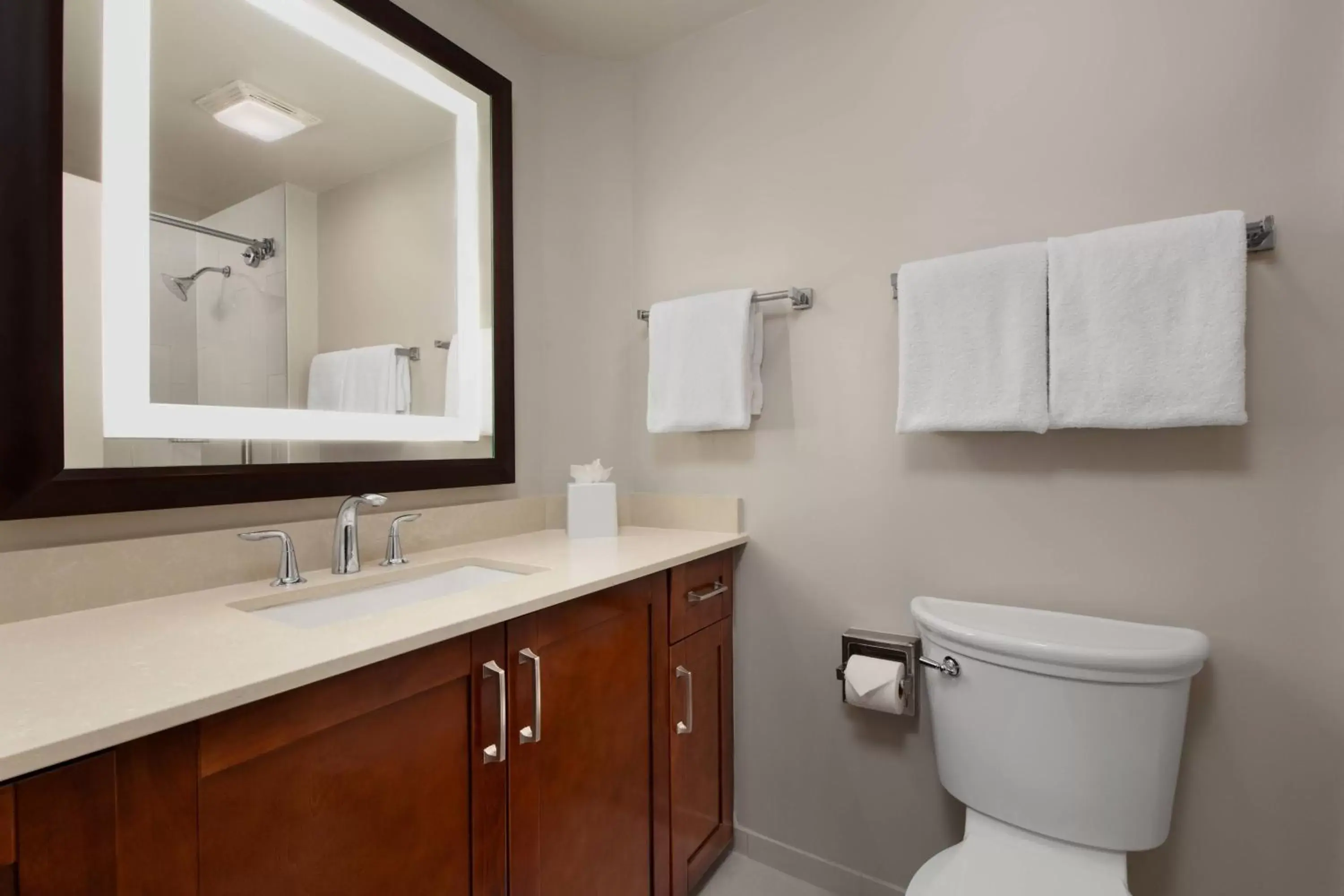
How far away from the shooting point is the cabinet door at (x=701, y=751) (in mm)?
1460

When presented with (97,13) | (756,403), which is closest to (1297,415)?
(756,403)

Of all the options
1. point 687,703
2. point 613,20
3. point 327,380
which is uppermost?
point 613,20

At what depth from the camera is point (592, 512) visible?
167 centimetres

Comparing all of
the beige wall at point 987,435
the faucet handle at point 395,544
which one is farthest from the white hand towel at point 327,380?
the beige wall at point 987,435

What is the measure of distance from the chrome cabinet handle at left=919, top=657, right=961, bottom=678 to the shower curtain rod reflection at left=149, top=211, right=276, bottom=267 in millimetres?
1533

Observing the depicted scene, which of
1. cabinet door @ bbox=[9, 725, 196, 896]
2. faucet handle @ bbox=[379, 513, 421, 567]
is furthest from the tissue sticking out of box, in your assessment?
cabinet door @ bbox=[9, 725, 196, 896]

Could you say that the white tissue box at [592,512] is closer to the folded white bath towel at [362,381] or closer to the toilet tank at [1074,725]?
the folded white bath towel at [362,381]

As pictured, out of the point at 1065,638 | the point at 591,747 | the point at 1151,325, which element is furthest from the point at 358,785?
the point at 1151,325

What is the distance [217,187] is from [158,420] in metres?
0.44

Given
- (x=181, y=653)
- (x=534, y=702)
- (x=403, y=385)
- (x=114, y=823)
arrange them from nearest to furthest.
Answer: (x=114, y=823) → (x=181, y=653) → (x=534, y=702) → (x=403, y=385)

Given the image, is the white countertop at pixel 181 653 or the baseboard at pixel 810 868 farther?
the baseboard at pixel 810 868

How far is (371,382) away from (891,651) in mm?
1329

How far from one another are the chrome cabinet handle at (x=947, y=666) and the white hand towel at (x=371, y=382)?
1.29 metres

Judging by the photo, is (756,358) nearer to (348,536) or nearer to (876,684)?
(876,684)
